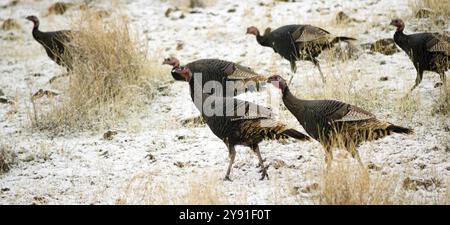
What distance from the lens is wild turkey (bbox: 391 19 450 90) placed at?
570cm

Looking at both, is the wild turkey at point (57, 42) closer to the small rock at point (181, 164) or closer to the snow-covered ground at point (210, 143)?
the snow-covered ground at point (210, 143)

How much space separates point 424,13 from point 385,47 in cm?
115

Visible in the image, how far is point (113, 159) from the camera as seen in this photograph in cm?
544

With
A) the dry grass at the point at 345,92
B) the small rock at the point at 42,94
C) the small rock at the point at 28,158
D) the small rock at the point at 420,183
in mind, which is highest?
the dry grass at the point at 345,92

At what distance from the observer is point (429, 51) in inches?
226

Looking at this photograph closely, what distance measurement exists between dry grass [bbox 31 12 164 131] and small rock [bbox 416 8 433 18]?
3.59m

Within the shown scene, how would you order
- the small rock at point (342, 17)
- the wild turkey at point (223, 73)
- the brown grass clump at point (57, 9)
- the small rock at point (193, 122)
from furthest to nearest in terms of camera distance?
1. the brown grass clump at point (57, 9)
2. the small rock at point (342, 17)
3. the wild turkey at point (223, 73)
4. the small rock at point (193, 122)

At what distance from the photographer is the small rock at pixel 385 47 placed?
729cm

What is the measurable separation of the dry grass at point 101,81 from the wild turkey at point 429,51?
298 centimetres

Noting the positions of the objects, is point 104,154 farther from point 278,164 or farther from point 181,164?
point 278,164

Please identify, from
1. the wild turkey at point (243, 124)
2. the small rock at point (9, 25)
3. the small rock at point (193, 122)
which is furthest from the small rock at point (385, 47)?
the small rock at point (9, 25)
